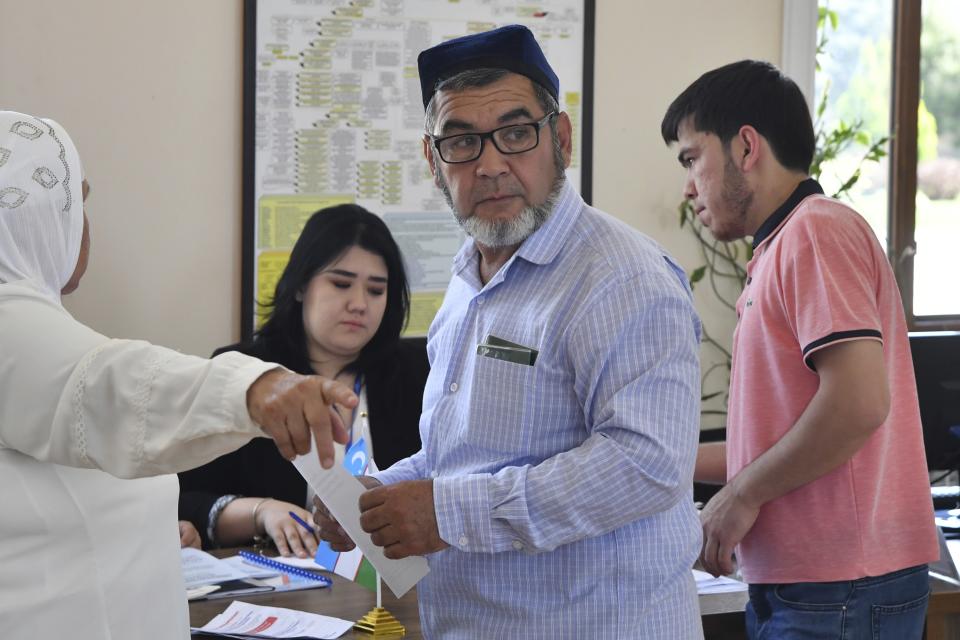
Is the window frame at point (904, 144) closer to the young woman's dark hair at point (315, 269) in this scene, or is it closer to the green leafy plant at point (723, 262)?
the green leafy plant at point (723, 262)

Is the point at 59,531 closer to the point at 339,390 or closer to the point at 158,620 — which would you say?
the point at 158,620

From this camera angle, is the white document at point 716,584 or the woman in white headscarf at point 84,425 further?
the white document at point 716,584

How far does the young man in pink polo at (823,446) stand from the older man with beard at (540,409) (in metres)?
0.33

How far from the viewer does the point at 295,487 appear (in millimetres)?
2770

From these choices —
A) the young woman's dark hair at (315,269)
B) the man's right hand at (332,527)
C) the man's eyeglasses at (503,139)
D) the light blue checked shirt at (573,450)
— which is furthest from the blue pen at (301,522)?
the man's eyeglasses at (503,139)

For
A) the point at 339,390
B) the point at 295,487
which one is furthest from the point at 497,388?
the point at 295,487

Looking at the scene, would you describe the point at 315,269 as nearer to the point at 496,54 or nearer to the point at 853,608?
the point at 496,54

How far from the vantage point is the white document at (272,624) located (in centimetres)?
181

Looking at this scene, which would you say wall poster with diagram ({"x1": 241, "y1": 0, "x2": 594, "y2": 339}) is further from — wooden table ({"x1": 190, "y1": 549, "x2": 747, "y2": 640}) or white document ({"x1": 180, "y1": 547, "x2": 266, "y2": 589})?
wooden table ({"x1": 190, "y1": 549, "x2": 747, "y2": 640})

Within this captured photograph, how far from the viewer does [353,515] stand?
148 centimetres

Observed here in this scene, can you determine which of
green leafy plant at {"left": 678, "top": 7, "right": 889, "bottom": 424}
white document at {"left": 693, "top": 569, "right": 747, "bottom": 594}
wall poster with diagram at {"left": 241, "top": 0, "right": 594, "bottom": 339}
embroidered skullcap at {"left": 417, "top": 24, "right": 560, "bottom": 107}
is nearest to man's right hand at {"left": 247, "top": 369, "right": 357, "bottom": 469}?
embroidered skullcap at {"left": 417, "top": 24, "right": 560, "bottom": 107}

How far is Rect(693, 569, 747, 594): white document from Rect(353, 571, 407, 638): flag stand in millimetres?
614

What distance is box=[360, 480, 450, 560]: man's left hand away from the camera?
4.74 feet

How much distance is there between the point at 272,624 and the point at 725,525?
815 mm
